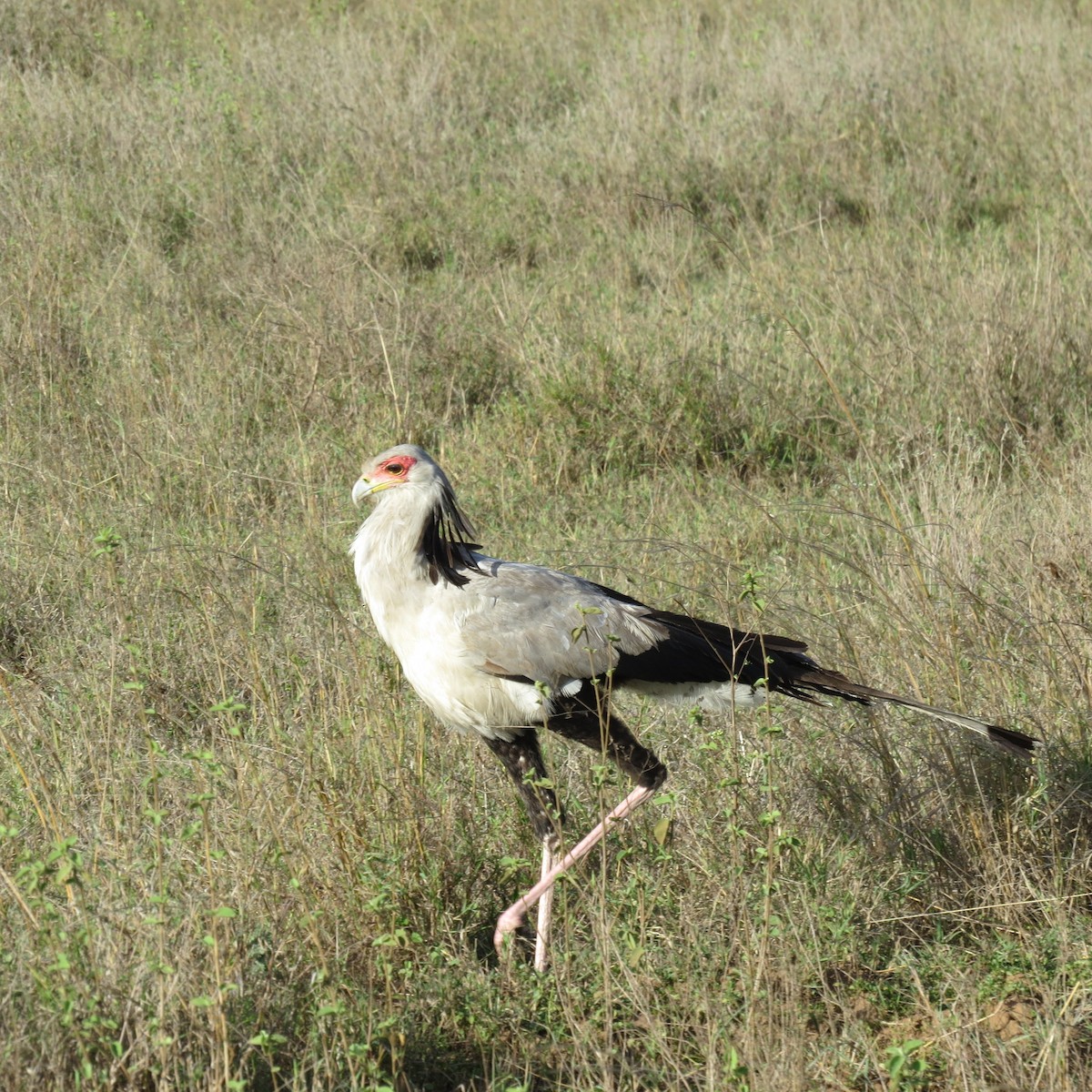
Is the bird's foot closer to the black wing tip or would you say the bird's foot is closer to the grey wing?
the grey wing

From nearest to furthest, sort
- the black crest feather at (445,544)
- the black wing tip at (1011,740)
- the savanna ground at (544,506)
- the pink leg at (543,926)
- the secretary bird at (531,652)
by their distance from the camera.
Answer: the savanna ground at (544,506), the black wing tip at (1011,740), the pink leg at (543,926), the secretary bird at (531,652), the black crest feather at (445,544)

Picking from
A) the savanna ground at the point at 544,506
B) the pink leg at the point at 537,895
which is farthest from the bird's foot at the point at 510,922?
the savanna ground at the point at 544,506

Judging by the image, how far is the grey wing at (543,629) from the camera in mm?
3609

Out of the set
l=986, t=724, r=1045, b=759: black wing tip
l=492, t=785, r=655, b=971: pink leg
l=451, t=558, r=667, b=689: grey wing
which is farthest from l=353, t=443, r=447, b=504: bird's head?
l=986, t=724, r=1045, b=759: black wing tip

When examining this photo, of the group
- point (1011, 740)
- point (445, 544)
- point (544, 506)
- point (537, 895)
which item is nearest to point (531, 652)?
point (445, 544)

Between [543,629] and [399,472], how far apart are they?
0.65 m

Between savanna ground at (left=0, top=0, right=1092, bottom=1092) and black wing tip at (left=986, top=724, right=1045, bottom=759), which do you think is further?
black wing tip at (left=986, top=724, right=1045, bottom=759)

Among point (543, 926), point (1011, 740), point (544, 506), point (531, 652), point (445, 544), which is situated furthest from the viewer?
point (544, 506)

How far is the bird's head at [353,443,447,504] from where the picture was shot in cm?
384

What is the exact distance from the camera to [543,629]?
12.0 ft

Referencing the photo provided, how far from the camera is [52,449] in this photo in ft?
19.7

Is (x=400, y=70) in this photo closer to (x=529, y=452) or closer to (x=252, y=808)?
(x=529, y=452)

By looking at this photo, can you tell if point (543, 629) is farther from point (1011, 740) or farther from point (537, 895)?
point (1011, 740)

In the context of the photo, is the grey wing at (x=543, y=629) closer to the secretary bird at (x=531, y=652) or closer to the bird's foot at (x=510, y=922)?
the secretary bird at (x=531, y=652)
